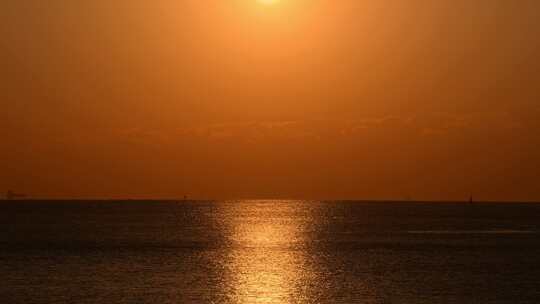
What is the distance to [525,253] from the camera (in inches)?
5138

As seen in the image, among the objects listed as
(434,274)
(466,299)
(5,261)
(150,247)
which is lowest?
(466,299)

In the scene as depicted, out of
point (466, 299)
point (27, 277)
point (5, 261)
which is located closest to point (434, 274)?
point (466, 299)

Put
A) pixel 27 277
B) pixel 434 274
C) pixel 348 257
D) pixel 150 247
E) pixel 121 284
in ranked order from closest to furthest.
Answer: pixel 121 284 < pixel 27 277 < pixel 434 274 < pixel 348 257 < pixel 150 247

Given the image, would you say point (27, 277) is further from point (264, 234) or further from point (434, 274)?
point (264, 234)

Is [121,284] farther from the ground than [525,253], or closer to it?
closer to it

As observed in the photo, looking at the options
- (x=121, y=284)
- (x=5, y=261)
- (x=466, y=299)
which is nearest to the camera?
(x=466, y=299)

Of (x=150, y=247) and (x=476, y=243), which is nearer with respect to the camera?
(x=150, y=247)

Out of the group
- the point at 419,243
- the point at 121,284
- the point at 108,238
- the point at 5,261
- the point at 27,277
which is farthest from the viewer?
the point at 108,238

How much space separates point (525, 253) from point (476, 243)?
25.1 metres

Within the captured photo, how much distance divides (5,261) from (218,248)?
138ft

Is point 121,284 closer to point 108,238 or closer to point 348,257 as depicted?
point 348,257

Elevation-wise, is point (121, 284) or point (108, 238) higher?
point (108, 238)

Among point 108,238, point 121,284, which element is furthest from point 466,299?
point 108,238

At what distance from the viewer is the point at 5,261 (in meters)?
112
